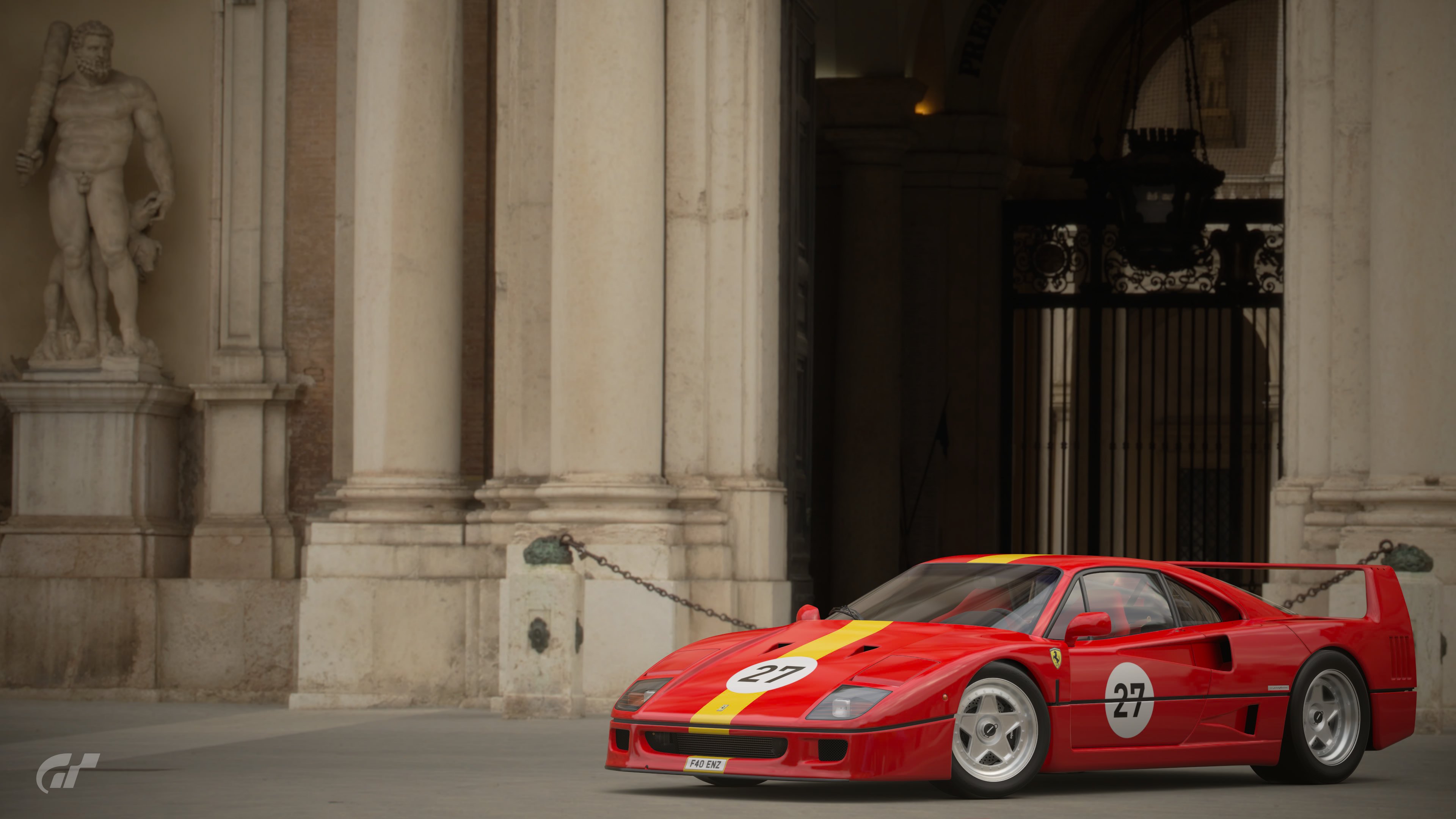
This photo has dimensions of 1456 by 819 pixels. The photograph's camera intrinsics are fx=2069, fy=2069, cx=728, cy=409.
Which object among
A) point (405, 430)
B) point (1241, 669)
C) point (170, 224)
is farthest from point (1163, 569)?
A: point (170, 224)

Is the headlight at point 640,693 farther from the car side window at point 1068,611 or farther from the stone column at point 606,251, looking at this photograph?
the stone column at point 606,251

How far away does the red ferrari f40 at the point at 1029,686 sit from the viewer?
7.78 metres

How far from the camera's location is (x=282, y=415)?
53.2ft

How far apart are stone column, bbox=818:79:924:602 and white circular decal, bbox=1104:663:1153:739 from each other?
12.6 metres

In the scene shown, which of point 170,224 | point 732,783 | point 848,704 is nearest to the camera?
point 848,704

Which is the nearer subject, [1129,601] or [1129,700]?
[1129,700]

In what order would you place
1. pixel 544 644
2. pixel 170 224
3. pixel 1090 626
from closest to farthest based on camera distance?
pixel 1090 626 < pixel 544 644 < pixel 170 224

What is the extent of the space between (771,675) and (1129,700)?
150cm

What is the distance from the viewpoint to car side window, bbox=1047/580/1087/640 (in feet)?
27.6

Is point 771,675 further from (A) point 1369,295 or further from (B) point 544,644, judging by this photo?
(A) point 1369,295

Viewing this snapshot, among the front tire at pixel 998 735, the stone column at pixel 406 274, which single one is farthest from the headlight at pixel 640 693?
the stone column at pixel 406 274

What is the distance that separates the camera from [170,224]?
54.7 ft

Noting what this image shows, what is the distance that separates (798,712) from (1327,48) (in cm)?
734

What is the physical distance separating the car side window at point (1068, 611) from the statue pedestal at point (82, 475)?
9265mm
